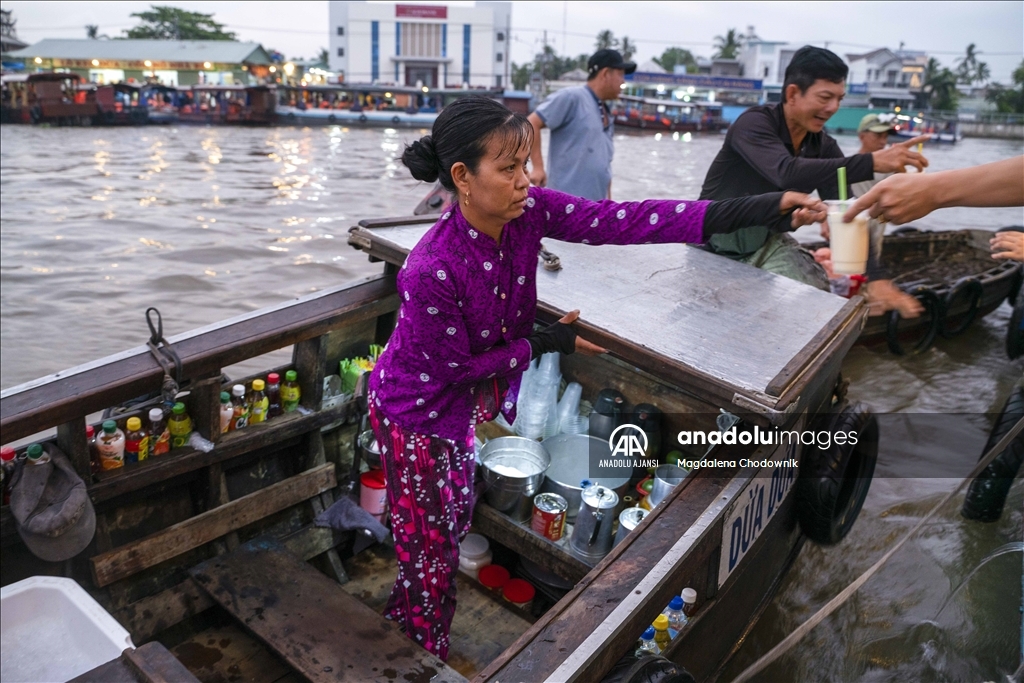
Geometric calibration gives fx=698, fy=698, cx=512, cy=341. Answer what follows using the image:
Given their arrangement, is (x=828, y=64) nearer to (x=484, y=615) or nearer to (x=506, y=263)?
(x=506, y=263)

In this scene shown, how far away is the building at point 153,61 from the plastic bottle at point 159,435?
153ft

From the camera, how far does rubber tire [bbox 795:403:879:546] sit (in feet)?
9.13

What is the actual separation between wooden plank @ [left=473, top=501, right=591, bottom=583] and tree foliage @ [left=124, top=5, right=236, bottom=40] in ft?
197

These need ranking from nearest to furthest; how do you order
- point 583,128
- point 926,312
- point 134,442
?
point 134,442 → point 583,128 → point 926,312

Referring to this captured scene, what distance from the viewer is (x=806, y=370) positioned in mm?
2123

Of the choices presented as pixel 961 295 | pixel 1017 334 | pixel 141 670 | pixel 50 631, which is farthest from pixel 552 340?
pixel 961 295

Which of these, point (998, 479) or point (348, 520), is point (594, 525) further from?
point (998, 479)

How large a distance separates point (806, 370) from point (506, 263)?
1.00 m

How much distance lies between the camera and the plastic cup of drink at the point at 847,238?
69.8 inches

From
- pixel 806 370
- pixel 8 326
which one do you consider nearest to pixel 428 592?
pixel 806 370

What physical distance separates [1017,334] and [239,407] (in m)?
6.14

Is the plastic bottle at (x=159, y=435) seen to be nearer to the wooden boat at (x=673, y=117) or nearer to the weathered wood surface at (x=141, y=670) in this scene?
the weathered wood surface at (x=141, y=670)

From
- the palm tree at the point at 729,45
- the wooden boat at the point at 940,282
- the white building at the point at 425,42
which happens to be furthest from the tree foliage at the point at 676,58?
the wooden boat at the point at 940,282

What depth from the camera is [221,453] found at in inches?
98.1
